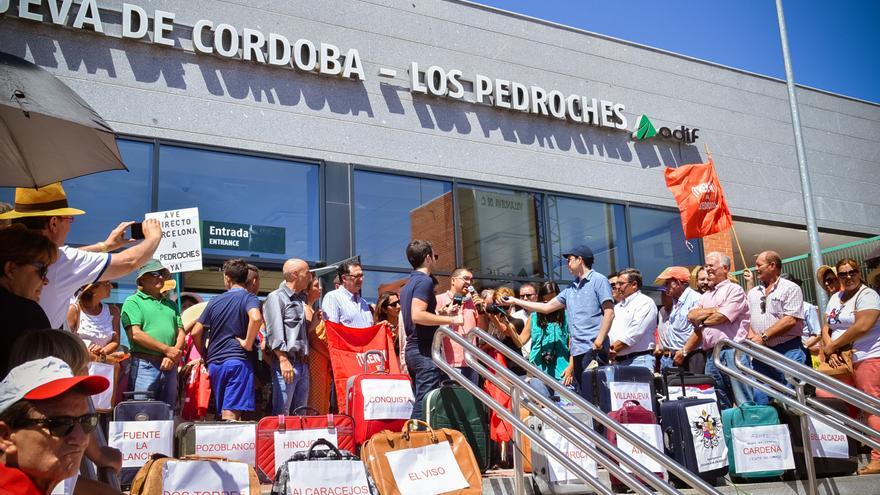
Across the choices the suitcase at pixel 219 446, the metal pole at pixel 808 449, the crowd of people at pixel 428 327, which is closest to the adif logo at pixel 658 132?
the crowd of people at pixel 428 327

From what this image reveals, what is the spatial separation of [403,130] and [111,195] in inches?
169

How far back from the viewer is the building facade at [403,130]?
1014cm

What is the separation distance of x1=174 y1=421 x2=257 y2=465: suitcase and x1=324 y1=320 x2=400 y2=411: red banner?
1.50 metres

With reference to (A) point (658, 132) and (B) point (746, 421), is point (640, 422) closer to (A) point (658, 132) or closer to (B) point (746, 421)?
(B) point (746, 421)

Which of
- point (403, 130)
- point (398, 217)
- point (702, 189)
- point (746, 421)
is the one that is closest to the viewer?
point (746, 421)

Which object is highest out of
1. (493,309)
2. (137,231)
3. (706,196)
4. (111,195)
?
(706,196)

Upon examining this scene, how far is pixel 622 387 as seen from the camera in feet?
20.9

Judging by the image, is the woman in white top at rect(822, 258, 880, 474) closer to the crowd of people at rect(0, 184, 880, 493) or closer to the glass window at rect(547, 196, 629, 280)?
the crowd of people at rect(0, 184, 880, 493)

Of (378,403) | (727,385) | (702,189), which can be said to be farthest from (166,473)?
(702,189)

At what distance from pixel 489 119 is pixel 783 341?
6896 mm

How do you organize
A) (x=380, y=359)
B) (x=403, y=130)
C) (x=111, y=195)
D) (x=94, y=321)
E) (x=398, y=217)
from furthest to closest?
1. (x=403, y=130)
2. (x=398, y=217)
3. (x=111, y=195)
4. (x=380, y=359)
5. (x=94, y=321)

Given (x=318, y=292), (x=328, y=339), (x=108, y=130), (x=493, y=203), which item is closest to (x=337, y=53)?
(x=493, y=203)

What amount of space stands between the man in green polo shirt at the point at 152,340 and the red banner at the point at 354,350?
1359mm

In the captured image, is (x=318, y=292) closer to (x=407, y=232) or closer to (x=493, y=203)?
(x=407, y=232)
